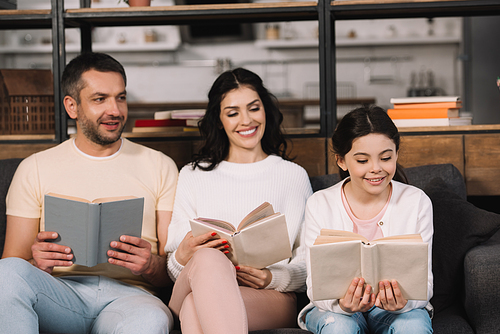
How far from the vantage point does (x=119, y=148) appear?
2016 mm

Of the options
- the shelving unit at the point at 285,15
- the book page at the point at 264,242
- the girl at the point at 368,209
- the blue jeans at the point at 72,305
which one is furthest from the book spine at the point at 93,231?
the shelving unit at the point at 285,15

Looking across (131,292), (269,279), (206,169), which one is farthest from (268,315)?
(206,169)

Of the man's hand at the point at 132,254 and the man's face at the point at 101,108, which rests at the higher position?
the man's face at the point at 101,108

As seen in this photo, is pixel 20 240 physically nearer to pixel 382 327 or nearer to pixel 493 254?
pixel 382 327

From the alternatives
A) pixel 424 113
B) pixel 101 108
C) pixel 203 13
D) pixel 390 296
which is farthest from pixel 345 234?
pixel 203 13

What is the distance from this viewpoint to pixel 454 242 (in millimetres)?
1801

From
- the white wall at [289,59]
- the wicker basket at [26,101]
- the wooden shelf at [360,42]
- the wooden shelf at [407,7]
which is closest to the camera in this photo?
the wooden shelf at [407,7]

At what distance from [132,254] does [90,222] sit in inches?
8.7

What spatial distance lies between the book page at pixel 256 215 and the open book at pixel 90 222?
12.6 inches

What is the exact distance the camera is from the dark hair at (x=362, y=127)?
160 cm

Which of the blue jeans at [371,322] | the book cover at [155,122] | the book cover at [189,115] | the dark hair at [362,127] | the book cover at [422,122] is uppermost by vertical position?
the book cover at [189,115]

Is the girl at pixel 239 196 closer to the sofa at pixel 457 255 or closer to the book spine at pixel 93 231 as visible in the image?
the sofa at pixel 457 255

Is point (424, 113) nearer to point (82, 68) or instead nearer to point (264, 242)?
point (264, 242)

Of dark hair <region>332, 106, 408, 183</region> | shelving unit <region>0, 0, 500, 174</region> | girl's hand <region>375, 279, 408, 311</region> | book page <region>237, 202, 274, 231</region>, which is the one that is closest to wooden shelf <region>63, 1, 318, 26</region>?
shelving unit <region>0, 0, 500, 174</region>
